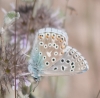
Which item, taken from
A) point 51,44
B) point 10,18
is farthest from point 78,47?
point 10,18

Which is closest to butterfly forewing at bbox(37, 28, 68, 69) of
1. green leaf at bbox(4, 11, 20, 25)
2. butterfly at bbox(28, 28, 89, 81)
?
butterfly at bbox(28, 28, 89, 81)

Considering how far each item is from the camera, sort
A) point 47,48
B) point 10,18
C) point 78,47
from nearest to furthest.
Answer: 1. point 10,18
2. point 47,48
3. point 78,47

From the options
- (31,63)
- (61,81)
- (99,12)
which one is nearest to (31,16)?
(61,81)

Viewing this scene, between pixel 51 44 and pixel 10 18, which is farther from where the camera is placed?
pixel 51 44

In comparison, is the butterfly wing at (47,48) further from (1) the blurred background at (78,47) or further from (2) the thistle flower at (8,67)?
(1) the blurred background at (78,47)

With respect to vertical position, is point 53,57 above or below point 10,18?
below

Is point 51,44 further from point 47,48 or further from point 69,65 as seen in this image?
point 69,65

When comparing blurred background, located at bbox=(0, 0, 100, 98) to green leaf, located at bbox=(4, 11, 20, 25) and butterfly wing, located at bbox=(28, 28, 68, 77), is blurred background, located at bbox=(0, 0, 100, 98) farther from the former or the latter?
green leaf, located at bbox=(4, 11, 20, 25)
